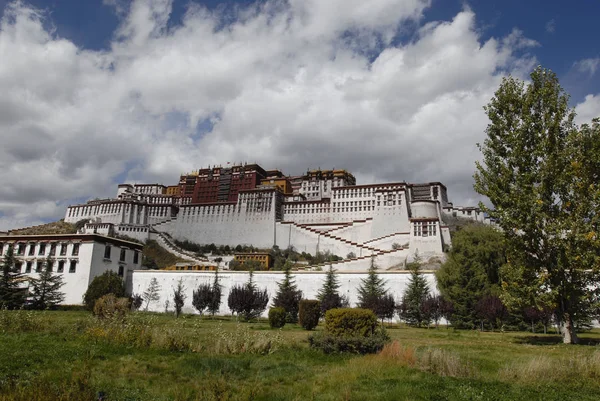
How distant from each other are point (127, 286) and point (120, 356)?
129 feet

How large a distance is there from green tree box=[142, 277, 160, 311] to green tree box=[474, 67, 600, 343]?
117 ft

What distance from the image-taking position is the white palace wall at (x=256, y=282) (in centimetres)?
3806

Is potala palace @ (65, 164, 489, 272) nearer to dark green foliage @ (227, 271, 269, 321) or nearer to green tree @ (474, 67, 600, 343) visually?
dark green foliage @ (227, 271, 269, 321)

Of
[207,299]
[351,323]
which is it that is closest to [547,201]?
[351,323]

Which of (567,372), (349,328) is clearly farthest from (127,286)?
(567,372)

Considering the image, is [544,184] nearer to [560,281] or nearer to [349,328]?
[560,281]

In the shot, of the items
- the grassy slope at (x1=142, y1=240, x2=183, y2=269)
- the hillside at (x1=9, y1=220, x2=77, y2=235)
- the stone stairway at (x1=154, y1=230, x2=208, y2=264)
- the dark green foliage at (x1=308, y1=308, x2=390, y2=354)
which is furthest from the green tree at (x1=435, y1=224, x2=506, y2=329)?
the hillside at (x1=9, y1=220, x2=77, y2=235)

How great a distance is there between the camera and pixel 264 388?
26.0 ft

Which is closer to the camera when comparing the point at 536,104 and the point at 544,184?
the point at 544,184

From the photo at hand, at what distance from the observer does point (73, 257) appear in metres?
44.8

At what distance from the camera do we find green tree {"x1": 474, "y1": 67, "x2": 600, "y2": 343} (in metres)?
16.5

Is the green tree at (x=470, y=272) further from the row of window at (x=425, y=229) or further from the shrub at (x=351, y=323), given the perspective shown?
the row of window at (x=425, y=229)

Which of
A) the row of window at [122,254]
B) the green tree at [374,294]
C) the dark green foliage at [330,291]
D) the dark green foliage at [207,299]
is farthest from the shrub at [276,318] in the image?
the row of window at [122,254]

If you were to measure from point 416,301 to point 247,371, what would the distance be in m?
26.5
